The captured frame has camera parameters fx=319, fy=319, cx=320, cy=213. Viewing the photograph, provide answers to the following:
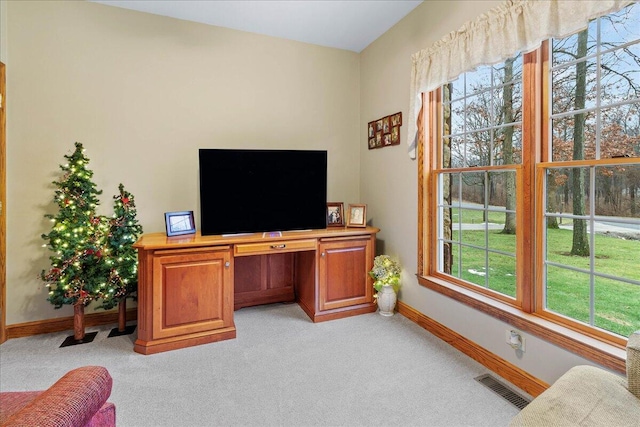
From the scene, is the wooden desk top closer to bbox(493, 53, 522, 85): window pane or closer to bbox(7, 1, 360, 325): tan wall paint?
bbox(7, 1, 360, 325): tan wall paint

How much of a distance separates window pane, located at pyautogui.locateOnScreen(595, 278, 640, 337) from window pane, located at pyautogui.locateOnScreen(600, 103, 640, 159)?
688 millimetres

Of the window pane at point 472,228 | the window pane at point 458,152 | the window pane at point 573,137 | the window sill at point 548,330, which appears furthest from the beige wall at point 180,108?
the window pane at point 573,137

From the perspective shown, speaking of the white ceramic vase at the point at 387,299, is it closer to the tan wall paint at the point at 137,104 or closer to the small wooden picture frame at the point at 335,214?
the small wooden picture frame at the point at 335,214

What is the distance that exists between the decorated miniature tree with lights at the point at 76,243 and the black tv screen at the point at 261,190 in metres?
0.86

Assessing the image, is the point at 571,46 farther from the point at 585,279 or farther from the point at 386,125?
the point at 386,125

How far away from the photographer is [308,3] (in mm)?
2820

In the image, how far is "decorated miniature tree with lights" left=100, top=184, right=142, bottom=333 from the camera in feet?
8.68

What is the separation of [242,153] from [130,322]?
6.32 feet

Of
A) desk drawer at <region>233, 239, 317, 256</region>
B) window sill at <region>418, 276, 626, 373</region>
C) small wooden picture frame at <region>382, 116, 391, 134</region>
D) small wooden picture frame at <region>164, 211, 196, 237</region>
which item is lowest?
window sill at <region>418, 276, 626, 373</region>

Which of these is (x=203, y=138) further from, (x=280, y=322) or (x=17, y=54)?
(x=280, y=322)

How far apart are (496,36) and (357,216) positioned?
6.31 ft

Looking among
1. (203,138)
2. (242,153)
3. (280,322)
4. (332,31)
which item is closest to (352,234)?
(280,322)

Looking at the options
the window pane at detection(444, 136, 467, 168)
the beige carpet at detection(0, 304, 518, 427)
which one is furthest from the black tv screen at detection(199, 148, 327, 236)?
the window pane at detection(444, 136, 467, 168)

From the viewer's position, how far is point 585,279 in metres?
1.85
